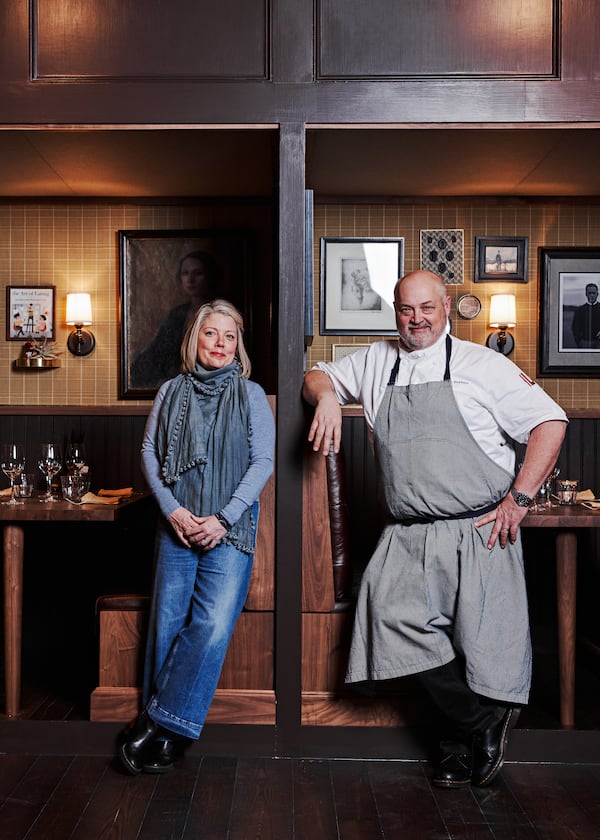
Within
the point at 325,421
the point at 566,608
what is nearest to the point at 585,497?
the point at 566,608

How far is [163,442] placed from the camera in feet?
10.4

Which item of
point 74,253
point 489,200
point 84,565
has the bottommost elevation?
point 84,565

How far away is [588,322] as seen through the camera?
5.61m

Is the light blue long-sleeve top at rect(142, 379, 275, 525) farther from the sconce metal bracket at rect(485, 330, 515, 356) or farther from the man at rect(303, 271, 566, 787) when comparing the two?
the sconce metal bracket at rect(485, 330, 515, 356)

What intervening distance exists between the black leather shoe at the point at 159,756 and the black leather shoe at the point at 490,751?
3.74 ft

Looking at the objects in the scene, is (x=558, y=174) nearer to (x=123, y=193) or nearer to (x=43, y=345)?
(x=123, y=193)

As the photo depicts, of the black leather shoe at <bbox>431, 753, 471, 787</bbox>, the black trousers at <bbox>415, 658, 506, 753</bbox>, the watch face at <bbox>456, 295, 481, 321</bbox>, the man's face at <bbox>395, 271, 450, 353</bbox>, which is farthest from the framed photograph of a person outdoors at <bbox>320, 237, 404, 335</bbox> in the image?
the black leather shoe at <bbox>431, 753, 471, 787</bbox>

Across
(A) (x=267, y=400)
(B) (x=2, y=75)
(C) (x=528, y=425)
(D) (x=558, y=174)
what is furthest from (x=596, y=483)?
(B) (x=2, y=75)

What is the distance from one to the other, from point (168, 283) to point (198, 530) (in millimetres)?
2958

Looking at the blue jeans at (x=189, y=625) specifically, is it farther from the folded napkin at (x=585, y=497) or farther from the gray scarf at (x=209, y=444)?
the folded napkin at (x=585, y=497)

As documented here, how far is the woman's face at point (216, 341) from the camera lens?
320 cm

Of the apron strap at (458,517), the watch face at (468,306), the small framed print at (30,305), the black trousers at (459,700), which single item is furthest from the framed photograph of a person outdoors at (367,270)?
the black trousers at (459,700)

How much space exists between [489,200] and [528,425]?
3.06 meters

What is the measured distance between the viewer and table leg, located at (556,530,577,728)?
338 centimetres
